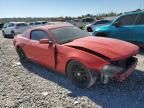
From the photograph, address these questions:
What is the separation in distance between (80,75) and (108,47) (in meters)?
0.90

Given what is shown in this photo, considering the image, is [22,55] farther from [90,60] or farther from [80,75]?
[90,60]

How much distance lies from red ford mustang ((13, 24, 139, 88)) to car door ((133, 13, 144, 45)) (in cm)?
271

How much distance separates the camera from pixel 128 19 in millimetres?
8742

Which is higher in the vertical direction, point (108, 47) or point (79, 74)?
point (108, 47)

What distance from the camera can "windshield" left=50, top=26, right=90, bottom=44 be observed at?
19.5 feet

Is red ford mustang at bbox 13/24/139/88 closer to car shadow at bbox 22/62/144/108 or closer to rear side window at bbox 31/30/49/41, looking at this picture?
rear side window at bbox 31/30/49/41

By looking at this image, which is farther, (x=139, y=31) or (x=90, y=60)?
(x=139, y=31)

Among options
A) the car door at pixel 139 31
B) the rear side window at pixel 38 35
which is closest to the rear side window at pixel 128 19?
the car door at pixel 139 31

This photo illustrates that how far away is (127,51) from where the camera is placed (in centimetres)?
503

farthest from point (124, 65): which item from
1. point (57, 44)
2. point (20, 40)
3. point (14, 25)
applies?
point (14, 25)

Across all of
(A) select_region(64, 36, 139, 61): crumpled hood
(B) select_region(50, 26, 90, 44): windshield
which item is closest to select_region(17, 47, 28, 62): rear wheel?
(B) select_region(50, 26, 90, 44): windshield

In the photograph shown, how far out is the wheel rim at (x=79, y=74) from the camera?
4.98 m

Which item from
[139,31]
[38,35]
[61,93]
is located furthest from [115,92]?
[139,31]

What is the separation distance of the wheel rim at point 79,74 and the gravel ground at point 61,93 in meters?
0.22
